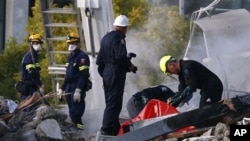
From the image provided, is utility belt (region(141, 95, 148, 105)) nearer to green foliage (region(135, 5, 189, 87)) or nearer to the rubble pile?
the rubble pile

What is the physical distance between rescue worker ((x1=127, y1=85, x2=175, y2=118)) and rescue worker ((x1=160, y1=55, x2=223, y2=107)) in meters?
0.44

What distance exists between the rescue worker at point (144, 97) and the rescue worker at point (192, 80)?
0.44 m

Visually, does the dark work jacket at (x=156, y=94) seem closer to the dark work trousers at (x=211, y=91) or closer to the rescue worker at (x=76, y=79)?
the dark work trousers at (x=211, y=91)

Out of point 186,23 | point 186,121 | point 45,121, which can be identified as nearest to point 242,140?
point 186,121

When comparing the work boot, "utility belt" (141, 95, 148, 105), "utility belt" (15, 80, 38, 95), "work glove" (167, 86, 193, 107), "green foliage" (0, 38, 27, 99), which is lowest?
the work boot

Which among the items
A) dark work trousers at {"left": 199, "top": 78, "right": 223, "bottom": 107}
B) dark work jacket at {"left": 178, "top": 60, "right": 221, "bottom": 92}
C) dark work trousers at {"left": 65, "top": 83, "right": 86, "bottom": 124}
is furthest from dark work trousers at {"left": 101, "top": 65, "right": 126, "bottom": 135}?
dark work trousers at {"left": 65, "top": 83, "right": 86, "bottom": 124}

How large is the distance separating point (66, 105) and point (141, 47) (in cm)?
176

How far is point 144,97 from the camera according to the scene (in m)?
12.4

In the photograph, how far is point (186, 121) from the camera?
11031mm

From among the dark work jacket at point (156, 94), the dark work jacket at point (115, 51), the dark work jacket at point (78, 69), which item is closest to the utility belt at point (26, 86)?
the dark work jacket at point (78, 69)

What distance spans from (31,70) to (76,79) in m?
0.69

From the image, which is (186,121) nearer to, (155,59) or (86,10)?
(86,10)

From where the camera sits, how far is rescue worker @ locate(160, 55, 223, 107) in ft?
38.8

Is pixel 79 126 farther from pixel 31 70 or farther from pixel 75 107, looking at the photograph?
pixel 31 70
